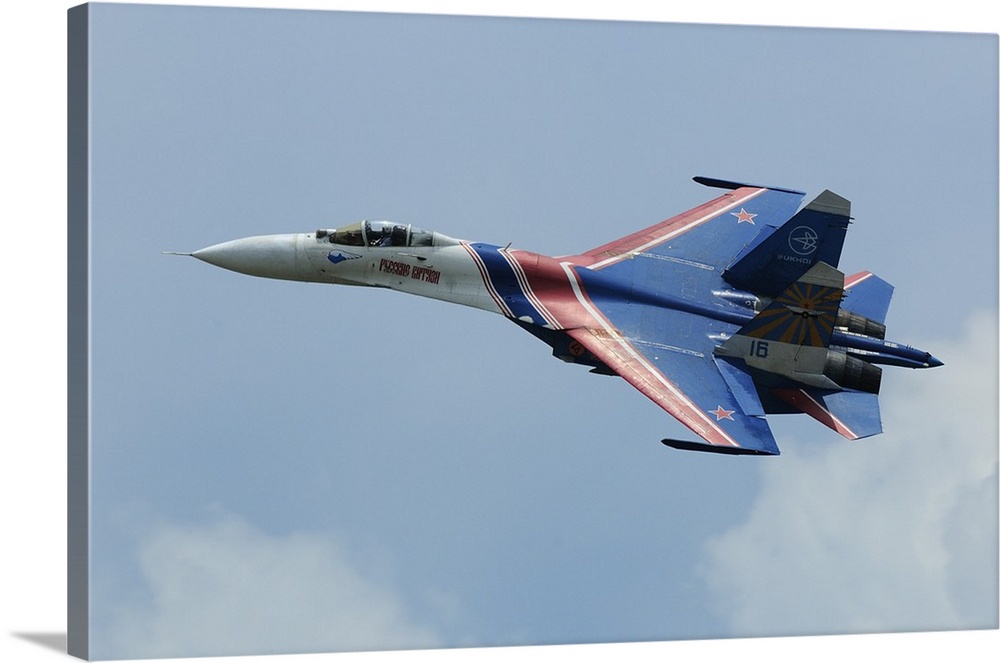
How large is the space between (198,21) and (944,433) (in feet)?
31.9

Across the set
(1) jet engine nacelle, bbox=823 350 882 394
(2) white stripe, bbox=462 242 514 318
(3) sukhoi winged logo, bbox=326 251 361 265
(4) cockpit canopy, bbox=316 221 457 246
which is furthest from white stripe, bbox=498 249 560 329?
(1) jet engine nacelle, bbox=823 350 882 394

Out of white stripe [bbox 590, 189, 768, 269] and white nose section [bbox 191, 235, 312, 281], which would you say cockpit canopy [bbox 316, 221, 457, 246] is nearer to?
white nose section [bbox 191, 235, 312, 281]

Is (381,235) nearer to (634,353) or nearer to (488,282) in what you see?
(488,282)

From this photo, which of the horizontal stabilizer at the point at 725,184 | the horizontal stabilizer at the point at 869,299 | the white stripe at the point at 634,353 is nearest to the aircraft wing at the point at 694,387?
the white stripe at the point at 634,353

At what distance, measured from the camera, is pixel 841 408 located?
20297mm

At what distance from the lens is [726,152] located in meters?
20.4

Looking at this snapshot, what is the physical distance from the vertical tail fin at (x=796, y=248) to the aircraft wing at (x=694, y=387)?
1087 millimetres

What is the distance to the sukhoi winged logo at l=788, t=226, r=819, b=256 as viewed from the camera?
64.6 ft

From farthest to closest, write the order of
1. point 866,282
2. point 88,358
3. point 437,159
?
point 866,282, point 437,159, point 88,358

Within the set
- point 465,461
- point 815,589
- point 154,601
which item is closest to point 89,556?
point 154,601

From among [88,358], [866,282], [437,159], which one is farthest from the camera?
[866,282]

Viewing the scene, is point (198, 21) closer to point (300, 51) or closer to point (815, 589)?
point (300, 51)

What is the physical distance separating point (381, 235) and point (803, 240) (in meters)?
4.76

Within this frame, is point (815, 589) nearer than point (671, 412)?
No
